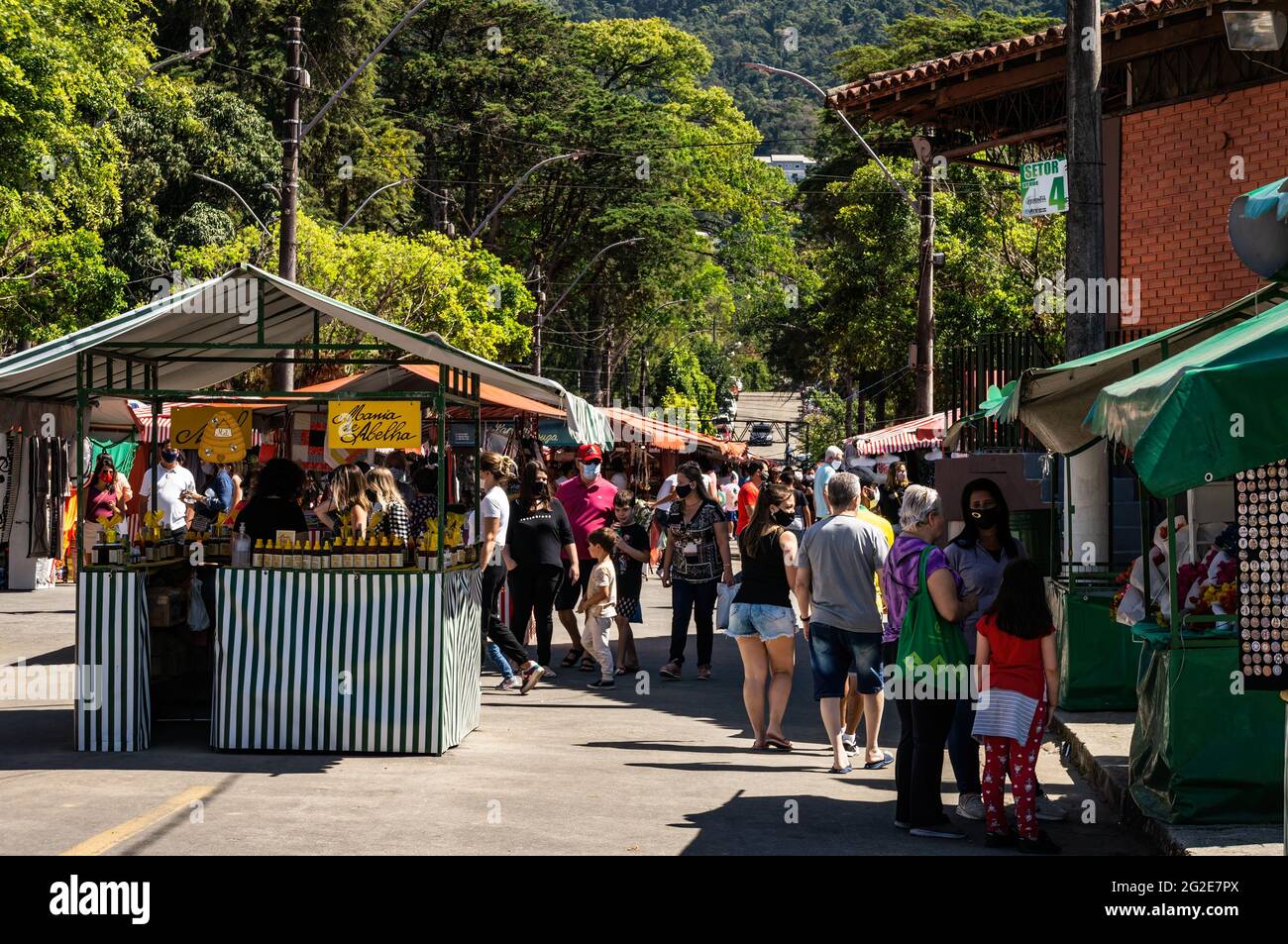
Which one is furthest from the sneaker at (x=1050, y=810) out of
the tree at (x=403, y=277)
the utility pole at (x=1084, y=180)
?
the tree at (x=403, y=277)

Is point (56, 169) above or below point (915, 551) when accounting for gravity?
above

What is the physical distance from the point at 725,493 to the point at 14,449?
1221 cm

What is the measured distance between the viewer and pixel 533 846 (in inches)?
288

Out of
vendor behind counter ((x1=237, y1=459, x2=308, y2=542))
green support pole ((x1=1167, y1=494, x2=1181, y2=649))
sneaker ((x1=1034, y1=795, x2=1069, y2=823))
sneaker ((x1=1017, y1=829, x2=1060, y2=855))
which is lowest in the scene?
sneaker ((x1=1034, y1=795, x2=1069, y2=823))

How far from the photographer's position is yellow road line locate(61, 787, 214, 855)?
7.14m

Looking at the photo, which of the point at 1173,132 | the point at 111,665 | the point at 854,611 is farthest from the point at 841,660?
the point at 1173,132

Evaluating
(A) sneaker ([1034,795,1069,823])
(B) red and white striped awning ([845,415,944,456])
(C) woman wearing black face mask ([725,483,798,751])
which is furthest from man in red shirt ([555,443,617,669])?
(B) red and white striped awning ([845,415,944,456])

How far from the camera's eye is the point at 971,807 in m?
8.45

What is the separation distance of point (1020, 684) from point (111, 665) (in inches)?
227

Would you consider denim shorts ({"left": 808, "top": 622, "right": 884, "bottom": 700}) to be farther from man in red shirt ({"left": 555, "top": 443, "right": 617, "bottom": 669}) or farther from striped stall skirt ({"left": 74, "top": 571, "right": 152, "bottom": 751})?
man in red shirt ({"left": 555, "top": 443, "right": 617, "bottom": 669})

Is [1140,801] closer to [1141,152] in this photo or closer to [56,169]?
[1141,152]

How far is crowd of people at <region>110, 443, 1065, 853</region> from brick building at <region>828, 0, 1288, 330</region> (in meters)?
3.81

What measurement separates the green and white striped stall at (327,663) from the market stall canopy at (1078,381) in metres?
4.32

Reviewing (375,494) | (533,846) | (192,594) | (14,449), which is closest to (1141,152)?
(375,494)
